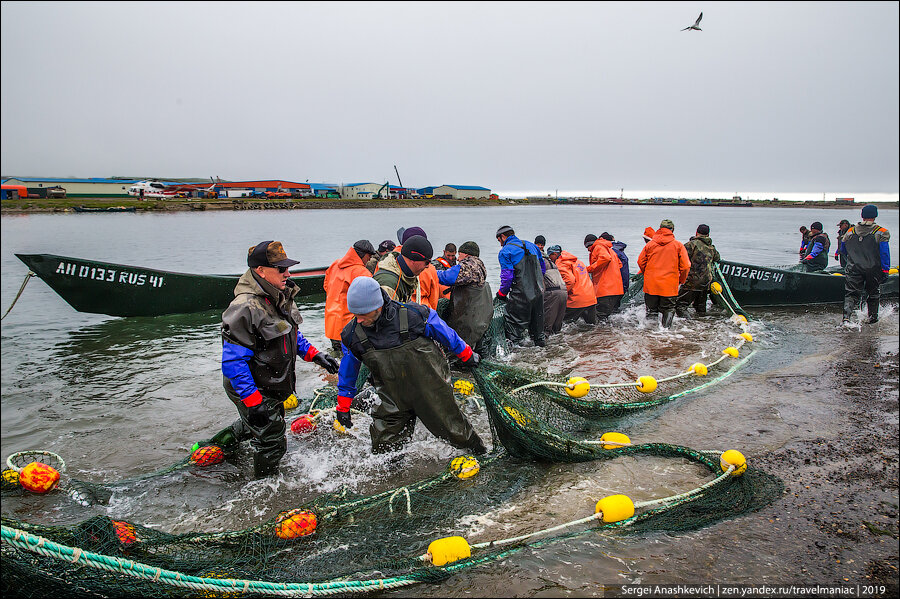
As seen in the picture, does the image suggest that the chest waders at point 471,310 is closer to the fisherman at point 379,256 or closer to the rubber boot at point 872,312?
the fisherman at point 379,256

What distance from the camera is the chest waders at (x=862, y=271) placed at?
9516 millimetres

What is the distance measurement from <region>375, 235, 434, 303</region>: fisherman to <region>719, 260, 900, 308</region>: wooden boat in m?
9.26

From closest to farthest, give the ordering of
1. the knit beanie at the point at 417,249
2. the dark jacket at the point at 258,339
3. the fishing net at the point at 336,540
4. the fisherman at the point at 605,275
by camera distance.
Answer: the fishing net at the point at 336,540, the dark jacket at the point at 258,339, the knit beanie at the point at 417,249, the fisherman at the point at 605,275

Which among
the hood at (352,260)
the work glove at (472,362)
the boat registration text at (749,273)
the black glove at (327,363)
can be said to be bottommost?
the black glove at (327,363)

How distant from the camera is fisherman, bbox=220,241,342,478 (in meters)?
3.80

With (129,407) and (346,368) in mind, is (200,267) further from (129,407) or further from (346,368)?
(346,368)

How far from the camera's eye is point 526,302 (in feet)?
26.9

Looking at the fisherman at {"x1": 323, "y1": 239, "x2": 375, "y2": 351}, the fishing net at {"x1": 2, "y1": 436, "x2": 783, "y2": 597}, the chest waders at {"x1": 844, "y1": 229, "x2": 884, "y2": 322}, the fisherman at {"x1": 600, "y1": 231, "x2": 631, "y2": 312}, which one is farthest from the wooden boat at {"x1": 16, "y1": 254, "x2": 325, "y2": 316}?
the chest waders at {"x1": 844, "y1": 229, "x2": 884, "y2": 322}

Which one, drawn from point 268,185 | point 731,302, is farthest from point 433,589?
point 268,185

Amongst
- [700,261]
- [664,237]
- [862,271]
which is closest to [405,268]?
[664,237]

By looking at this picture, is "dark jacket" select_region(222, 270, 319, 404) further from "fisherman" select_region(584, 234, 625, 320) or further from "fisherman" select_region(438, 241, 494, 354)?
"fisherman" select_region(584, 234, 625, 320)

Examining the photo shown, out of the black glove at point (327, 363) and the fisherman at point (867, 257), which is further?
the fisherman at point (867, 257)

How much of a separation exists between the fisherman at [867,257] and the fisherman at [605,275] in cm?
443

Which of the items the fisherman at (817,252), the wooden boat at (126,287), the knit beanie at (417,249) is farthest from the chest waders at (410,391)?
the fisherman at (817,252)
